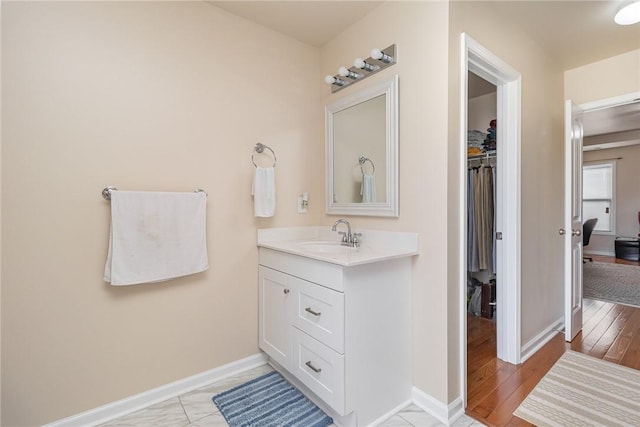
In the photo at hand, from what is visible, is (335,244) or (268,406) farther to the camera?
(335,244)

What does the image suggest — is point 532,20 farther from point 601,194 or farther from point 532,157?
point 601,194

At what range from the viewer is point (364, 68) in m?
1.95

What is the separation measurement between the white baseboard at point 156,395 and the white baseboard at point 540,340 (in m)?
1.87

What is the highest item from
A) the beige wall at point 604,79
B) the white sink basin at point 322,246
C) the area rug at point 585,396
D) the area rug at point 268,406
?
the beige wall at point 604,79

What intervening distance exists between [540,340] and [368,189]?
6.06 ft

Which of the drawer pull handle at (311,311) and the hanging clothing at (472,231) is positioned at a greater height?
the hanging clothing at (472,231)

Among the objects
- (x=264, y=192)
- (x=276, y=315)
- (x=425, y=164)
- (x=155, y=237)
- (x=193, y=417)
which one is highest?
(x=425, y=164)

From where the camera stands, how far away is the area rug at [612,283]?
139 inches

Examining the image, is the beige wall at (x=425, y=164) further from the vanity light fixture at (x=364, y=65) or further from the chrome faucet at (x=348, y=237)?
the chrome faucet at (x=348, y=237)

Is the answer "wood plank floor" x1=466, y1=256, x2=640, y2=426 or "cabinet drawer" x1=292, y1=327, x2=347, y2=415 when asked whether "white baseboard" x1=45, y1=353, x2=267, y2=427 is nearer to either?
"cabinet drawer" x1=292, y1=327, x2=347, y2=415

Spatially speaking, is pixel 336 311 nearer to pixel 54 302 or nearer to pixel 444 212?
pixel 444 212

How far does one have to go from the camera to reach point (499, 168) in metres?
2.14

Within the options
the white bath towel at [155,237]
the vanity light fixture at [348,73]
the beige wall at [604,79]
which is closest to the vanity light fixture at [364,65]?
the vanity light fixture at [348,73]

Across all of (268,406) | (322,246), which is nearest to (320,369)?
(268,406)
